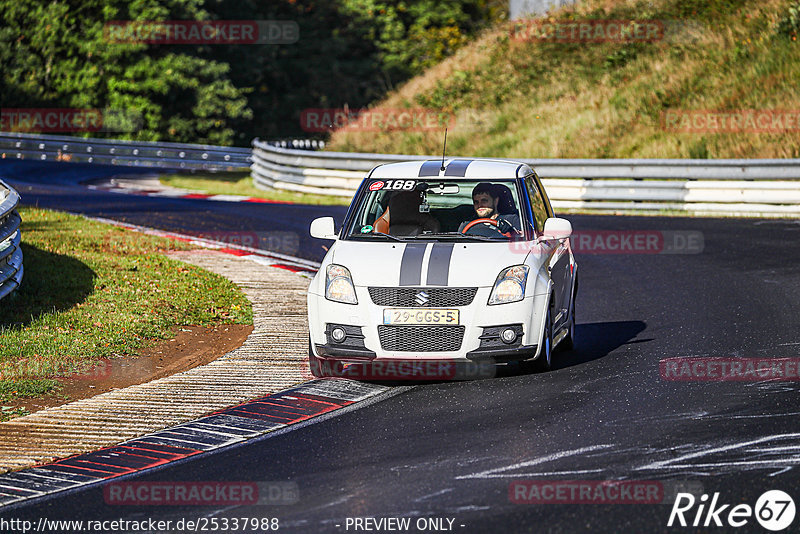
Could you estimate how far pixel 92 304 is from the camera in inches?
497

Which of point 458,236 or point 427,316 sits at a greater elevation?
point 458,236

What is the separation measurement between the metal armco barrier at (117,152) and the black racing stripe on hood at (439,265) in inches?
1089

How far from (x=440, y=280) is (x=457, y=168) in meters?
1.67

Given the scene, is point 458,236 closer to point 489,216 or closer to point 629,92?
point 489,216

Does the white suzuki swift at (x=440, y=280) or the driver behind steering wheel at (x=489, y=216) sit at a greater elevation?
the driver behind steering wheel at (x=489, y=216)

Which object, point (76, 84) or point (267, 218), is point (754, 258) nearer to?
point (267, 218)

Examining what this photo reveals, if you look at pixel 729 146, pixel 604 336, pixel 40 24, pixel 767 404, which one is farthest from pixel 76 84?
pixel 767 404

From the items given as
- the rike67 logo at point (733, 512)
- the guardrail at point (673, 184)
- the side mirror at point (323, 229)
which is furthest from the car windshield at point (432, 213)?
the guardrail at point (673, 184)

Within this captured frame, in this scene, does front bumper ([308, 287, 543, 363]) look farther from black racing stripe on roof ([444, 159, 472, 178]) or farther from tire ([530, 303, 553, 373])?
black racing stripe on roof ([444, 159, 472, 178])

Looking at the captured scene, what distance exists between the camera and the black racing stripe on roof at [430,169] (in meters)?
10.1

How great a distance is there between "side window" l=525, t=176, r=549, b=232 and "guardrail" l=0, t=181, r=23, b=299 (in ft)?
17.4

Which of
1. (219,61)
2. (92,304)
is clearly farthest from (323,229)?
(219,61)

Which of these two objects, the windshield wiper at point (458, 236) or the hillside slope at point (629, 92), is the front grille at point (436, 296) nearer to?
the windshield wiper at point (458, 236)

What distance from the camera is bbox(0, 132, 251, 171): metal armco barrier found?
3647cm
